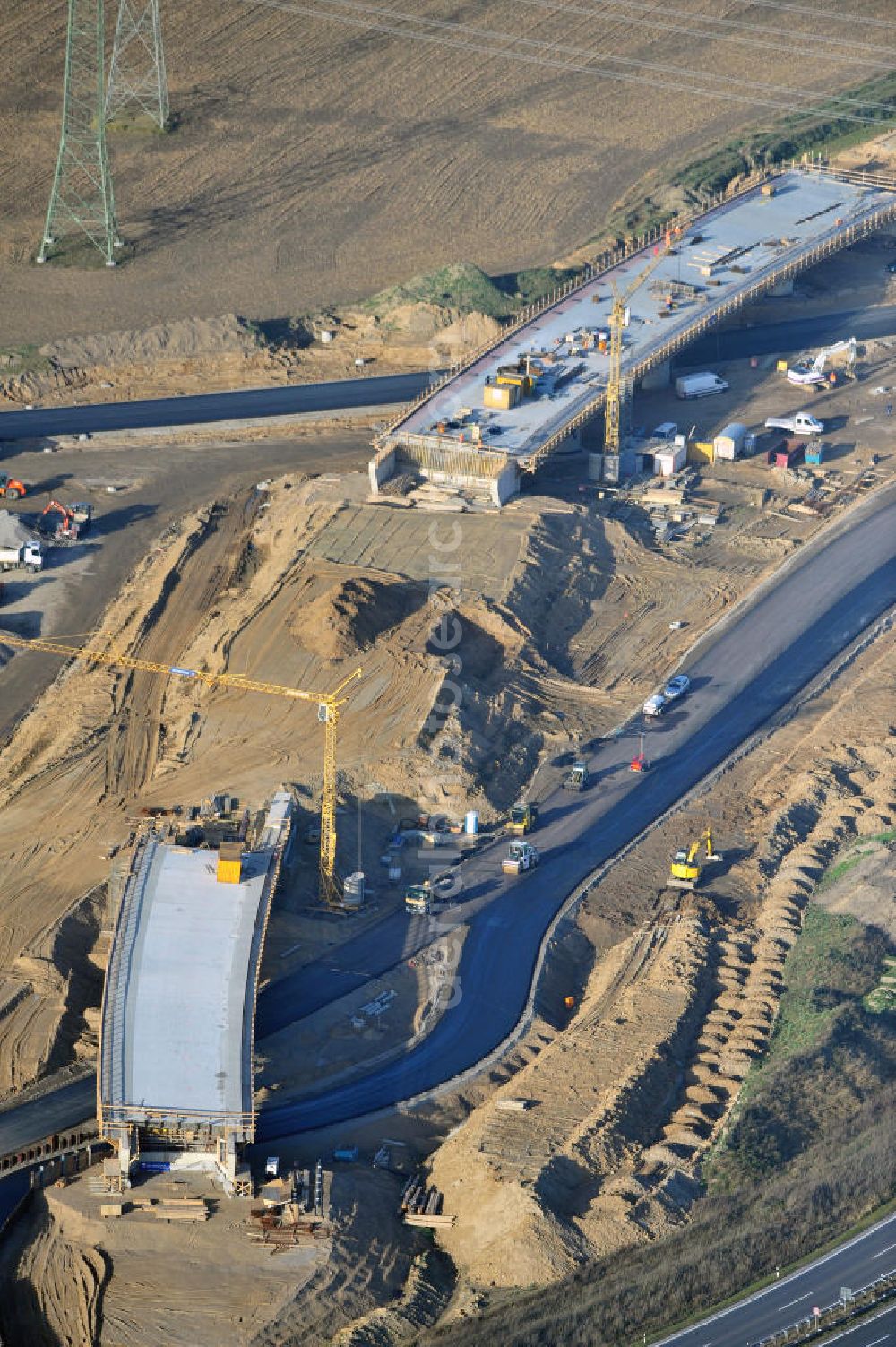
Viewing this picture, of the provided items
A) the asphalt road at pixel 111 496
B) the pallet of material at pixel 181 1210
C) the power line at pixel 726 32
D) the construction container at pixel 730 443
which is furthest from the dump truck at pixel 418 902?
the power line at pixel 726 32

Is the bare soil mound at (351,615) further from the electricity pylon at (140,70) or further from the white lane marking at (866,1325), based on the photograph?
the electricity pylon at (140,70)

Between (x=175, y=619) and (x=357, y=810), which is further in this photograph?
(x=175, y=619)

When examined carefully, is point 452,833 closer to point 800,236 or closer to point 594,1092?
point 594,1092

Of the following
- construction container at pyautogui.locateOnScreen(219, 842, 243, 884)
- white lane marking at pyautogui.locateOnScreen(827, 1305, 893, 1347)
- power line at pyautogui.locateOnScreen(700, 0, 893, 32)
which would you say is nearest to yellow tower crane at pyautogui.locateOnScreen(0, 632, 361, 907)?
construction container at pyautogui.locateOnScreen(219, 842, 243, 884)

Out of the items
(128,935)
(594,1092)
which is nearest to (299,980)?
(128,935)

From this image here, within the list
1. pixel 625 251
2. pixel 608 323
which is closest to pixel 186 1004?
pixel 608 323

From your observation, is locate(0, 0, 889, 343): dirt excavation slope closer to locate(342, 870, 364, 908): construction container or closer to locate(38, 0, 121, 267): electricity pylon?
locate(38, 0, 121, 267): electricity pylon

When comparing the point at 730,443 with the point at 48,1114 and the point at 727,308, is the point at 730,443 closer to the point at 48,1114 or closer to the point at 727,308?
the point at 727,308
